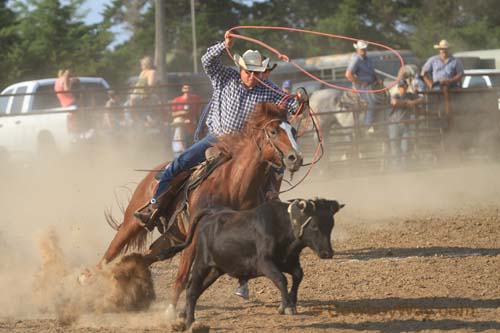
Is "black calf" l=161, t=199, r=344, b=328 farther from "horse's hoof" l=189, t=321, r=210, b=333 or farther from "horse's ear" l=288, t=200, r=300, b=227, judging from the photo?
"horse's hoof" l=189, t=321, r=210, b=333

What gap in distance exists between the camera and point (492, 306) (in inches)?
241

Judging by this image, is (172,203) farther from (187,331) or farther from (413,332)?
(413,332)

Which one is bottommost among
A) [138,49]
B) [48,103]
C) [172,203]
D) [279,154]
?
[138,49]

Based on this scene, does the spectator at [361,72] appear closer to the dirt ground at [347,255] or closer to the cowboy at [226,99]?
the dirt ground at [347,255]

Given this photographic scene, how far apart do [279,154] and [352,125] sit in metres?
9.44

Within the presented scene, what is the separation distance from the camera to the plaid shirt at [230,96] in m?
6.80

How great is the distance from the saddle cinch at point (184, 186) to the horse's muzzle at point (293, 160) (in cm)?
72

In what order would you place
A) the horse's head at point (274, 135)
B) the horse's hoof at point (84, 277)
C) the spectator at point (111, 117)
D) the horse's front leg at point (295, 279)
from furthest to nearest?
the spectator at point (111, 117) → the horse's hoof at point (84, 277) → the horse's head at point (274, 135) → the horse's front leg at point (295, 279)

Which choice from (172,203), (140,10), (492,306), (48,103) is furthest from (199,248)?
(140,10)

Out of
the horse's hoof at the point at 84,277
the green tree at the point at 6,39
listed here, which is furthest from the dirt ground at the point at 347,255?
the green tree at the point at 6,39

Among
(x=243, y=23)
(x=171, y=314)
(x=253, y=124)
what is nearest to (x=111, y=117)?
(x=253, y=124)

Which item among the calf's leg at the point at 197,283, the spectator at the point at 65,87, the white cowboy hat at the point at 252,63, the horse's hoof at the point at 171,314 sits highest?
the white cowboy hat at the point at 252,63

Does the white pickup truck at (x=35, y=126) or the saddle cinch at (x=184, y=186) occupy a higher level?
the saddle cinch at (x=184, y=186)

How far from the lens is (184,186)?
271 inches
